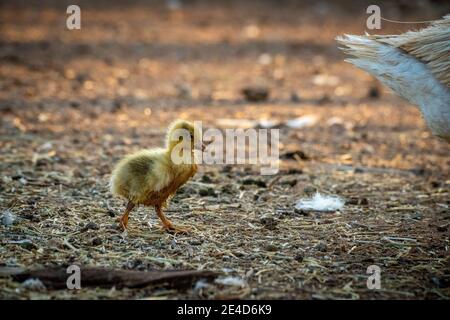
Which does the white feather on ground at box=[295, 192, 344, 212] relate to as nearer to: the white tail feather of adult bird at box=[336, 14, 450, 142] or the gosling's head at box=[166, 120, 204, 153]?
the white tail feather of adult bird at box=[336, 14, 450, 142]

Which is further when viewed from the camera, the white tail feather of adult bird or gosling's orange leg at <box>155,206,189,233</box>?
the white tail feather of adult bird

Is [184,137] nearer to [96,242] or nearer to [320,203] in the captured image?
[96,242]

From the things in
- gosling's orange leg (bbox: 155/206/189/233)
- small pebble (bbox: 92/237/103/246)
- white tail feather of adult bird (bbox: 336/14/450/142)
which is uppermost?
white tail feather of adult bird (bbox: 336/14/450/142)

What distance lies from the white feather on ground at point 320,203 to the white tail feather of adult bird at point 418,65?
1022 millimetres

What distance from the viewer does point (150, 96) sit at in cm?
1027

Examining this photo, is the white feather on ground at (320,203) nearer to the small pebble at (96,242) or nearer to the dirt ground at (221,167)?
the dirt ground at (221,167)

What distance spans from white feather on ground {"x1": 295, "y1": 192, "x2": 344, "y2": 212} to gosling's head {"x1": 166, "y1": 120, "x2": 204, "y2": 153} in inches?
47.4

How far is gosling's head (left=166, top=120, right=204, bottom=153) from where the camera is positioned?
5145mm

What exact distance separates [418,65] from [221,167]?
2.36 m

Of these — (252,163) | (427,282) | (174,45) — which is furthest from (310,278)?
(174,45)

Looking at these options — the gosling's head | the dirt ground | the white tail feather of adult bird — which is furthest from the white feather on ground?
the gosling's head

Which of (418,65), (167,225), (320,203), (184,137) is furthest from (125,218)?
(418,65)
